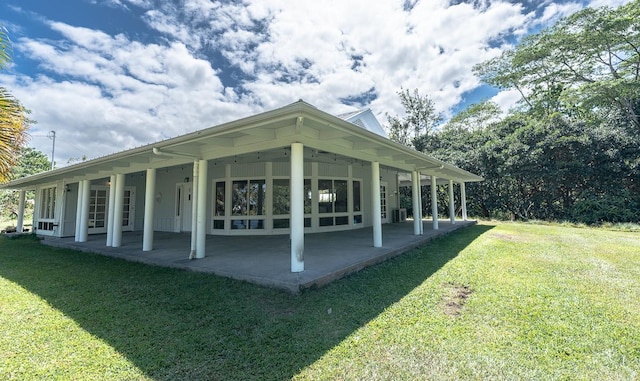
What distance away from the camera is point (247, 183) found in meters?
10.3

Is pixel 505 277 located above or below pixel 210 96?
below

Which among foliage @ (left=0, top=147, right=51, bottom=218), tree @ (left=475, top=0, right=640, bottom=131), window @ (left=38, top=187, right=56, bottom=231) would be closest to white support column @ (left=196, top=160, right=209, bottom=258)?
window @ (left=38, top=187, right=56, bottom=231)

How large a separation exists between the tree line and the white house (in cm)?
463

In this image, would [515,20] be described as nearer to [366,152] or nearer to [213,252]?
[366,152]

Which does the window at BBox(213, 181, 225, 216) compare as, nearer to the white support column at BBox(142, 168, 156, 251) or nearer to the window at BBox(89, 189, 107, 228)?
the white support column at BBox(142, 168, 156, 251)

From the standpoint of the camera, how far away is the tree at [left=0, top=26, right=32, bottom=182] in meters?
4.61

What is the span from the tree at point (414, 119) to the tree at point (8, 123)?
916 inches

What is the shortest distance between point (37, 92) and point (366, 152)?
46.1ft

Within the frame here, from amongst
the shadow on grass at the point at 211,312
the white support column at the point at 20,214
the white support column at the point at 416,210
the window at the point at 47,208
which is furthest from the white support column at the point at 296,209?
the white support column at the point at 20,214

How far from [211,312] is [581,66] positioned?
22.7 metres

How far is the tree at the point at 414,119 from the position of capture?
80.8 feet

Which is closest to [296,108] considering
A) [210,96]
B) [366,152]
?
[366,152]

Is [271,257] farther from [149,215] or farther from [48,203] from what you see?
[48,203]

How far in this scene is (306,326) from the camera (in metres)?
3.25
